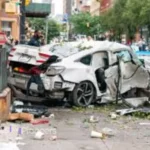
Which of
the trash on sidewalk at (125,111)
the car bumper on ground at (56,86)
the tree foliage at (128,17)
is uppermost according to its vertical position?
the tree foliage at (128,17)

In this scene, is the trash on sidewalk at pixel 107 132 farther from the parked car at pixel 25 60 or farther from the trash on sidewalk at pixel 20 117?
the parked car at pixel 25 60

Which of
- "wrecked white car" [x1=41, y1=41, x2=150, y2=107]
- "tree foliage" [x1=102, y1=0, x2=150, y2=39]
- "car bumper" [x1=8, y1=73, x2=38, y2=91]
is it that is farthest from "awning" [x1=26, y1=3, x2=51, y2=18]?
"wrecked white car" [x1=41, y1=41, x2=150, y2=107]

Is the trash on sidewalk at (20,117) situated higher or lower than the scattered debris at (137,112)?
higher

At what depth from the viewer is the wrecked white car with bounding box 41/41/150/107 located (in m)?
14.3

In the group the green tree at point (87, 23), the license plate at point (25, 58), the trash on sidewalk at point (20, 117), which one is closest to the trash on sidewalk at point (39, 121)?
the trash on sidewalk at point (20, 117)

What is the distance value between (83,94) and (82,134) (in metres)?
4.30

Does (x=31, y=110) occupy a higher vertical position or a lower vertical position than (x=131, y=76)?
lower

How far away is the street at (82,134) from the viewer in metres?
9.12

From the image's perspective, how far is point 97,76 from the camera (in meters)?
14.9

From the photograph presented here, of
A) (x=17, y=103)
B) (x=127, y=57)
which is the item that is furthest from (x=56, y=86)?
(x=127, y=57)

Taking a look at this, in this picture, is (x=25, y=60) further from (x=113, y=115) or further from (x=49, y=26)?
(x=49, y=26)

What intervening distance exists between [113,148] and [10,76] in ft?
22.1

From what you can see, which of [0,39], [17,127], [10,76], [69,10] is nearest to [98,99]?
[10,76]

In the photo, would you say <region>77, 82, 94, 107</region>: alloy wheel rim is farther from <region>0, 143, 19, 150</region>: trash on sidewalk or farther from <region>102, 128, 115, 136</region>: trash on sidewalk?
<region>0, 143, 19, 150</region>: trash on sidewalk
